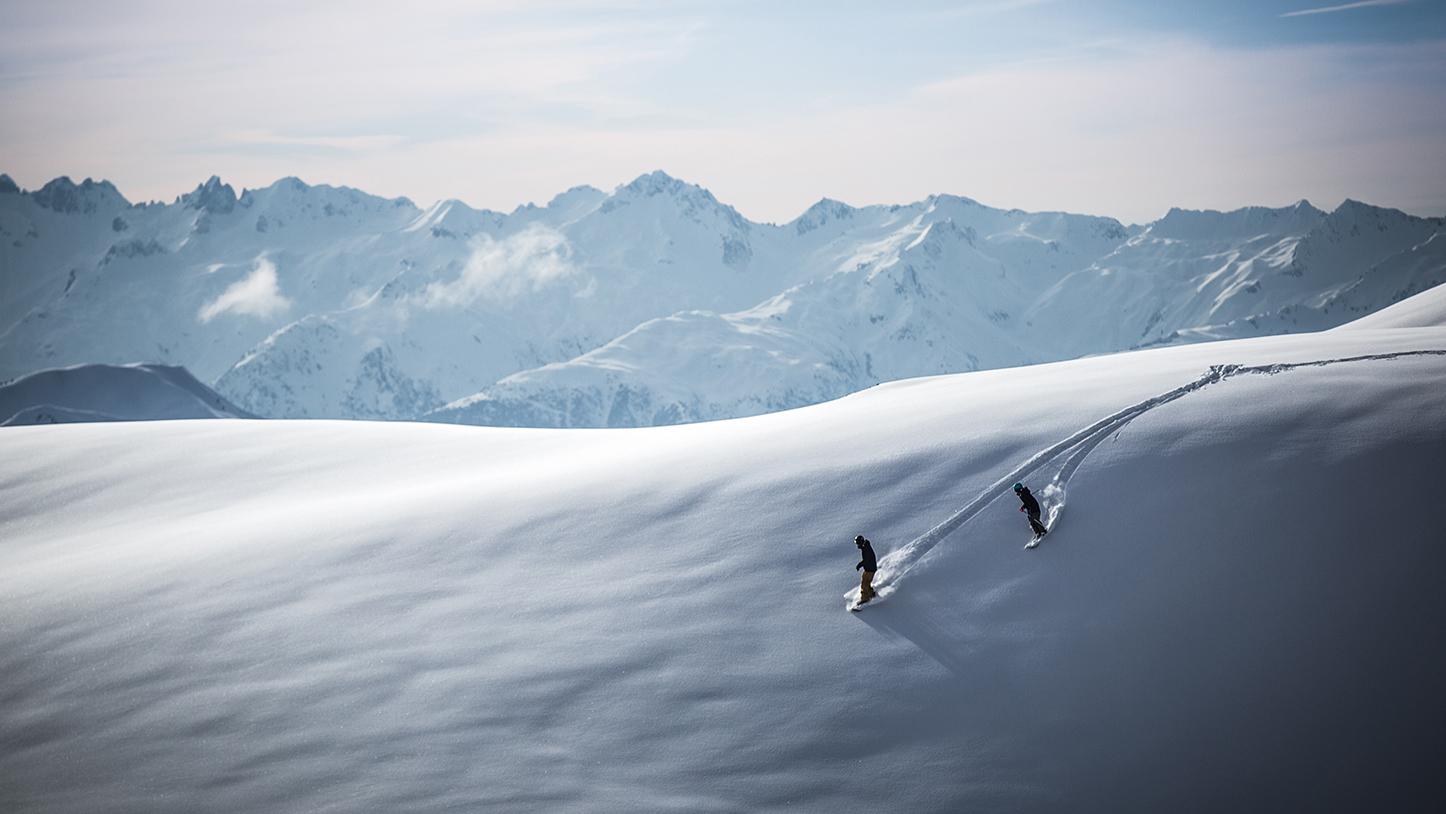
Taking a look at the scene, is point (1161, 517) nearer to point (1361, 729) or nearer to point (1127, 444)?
point (1127, 444)

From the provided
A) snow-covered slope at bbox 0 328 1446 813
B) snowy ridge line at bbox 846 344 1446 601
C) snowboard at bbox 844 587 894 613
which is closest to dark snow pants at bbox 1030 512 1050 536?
snow-covered slope at bbox 0 328 1446 813

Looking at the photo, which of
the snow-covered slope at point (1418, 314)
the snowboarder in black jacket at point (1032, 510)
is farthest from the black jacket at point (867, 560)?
the snow-covered slope at point (1418, 314)

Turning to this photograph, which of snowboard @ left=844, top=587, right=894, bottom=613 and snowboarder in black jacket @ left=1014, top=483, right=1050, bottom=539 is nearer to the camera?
snowboard @ left=844, top=587, right=894, bottom=613

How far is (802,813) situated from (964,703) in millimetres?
2878

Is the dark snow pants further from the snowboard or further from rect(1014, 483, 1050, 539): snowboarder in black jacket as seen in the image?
the snowboard

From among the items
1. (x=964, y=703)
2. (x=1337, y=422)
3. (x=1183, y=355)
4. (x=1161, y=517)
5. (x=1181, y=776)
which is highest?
(x=1183, y=355)

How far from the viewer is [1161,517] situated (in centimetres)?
1836

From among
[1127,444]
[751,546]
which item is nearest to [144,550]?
[751,546]

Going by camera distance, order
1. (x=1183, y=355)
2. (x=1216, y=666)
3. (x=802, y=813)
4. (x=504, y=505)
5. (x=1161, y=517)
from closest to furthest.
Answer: (x=802, y=813) → (x=1216, y=666) → (x=1161, y=517) → (x=504, y=505) → (x=1183, y=355)

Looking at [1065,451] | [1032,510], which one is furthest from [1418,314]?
[1032,510]

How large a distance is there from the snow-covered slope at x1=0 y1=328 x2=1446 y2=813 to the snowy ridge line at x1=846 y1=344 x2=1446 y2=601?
7 cm

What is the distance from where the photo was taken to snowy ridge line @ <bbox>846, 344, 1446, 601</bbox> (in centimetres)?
1884

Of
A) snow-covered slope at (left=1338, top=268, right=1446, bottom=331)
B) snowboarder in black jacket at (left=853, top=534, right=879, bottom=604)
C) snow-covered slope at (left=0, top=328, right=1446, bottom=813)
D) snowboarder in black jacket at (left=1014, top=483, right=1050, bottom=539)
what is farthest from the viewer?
snow-covered slope at (left=1338, top=268, right=1446, bottom=331)

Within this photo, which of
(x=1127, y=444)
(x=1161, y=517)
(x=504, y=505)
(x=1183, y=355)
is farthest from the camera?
(x=1183, y=355)
